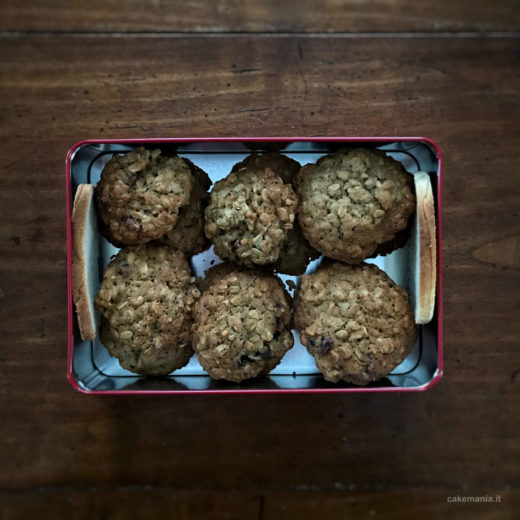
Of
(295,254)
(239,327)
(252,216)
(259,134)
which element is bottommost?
(239,327)

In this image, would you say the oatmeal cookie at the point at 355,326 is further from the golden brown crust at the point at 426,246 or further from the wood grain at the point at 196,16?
the wood grain at the point at 196,16

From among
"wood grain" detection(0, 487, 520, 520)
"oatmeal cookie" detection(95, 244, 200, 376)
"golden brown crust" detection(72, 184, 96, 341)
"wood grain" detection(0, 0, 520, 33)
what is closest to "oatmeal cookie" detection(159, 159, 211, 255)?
"oatmeal cookie" detection(95, 244, 200, 376)

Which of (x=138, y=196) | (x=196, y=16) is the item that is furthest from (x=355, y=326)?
(x=196, y=16)

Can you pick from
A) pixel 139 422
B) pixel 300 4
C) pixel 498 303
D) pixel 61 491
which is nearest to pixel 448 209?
pixel 498 303

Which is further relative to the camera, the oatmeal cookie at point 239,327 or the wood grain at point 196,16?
the wood grain at point 196,16

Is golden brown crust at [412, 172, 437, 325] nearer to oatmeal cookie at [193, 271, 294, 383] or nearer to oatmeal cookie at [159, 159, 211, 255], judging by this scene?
Result: oatmeal cookie at [193, 271, 294, 383]

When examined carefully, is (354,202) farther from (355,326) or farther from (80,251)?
(80,251)

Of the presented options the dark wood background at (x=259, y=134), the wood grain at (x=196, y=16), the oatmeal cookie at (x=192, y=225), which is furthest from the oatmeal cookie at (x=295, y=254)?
the wood grain at (x=196, y=16)
